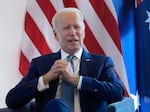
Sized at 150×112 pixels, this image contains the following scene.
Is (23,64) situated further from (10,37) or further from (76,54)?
(76,54)

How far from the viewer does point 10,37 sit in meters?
2.44

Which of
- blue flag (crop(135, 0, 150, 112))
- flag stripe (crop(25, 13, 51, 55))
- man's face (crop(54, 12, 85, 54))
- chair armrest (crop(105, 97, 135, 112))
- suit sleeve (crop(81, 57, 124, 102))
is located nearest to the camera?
chair armrest (crop(105, 97, 135, 112))

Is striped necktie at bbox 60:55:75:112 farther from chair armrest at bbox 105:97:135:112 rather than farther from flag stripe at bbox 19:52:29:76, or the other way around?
flag stripe at bbox 19:52:29:76

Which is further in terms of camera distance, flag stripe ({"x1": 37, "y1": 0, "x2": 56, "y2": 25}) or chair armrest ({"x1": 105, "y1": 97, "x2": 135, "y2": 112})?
flag stripe ({"x1": 37, "y1": 0, "x2": 56, "y2": 25})

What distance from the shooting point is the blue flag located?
2.19 meters

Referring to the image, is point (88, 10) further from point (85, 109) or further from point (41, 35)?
point (85, 109)

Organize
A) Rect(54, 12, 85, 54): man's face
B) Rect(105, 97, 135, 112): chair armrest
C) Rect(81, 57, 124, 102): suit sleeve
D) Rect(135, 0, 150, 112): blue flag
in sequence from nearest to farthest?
Rect(105, 97, 135, 112): chair armrest, Rect(81, 57, 124, 102): suit sleeve, Rect(54, 12, 85, 54): man's face, Rect(135, 0, 150, 112): blue flag

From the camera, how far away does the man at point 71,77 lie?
1667 millimetres

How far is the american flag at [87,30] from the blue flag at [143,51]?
0.11m

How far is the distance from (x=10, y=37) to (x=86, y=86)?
1.00m

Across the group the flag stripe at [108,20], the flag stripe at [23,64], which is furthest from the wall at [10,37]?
the flag stripe at [108,20]

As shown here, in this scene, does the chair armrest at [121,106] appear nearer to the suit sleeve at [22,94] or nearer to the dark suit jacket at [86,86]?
the dark suit jacket at [86,86]

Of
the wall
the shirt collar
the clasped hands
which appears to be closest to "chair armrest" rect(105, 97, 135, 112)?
the clasped hands

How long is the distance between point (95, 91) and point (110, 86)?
85mm
